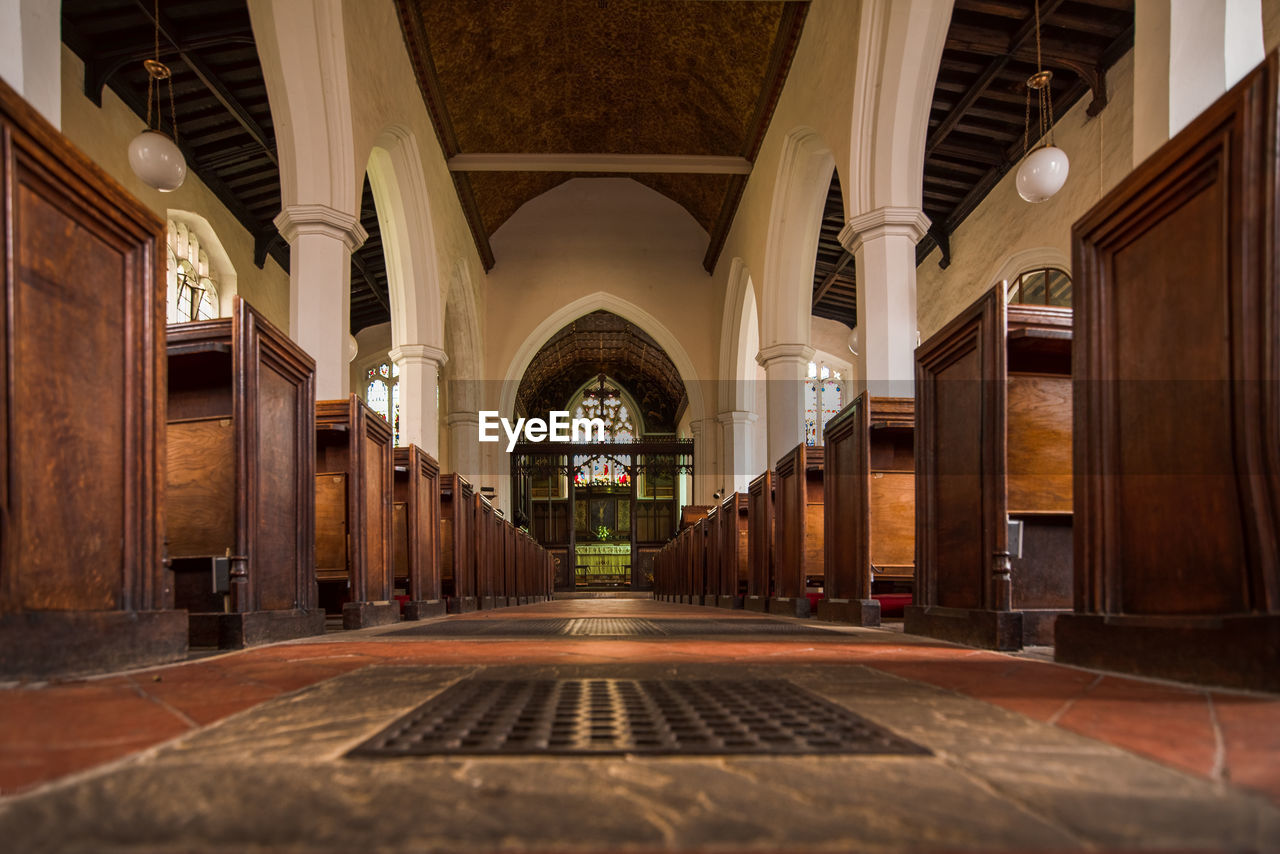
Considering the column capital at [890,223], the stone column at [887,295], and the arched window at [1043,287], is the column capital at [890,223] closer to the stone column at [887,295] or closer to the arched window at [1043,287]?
the stone column at [887,295]

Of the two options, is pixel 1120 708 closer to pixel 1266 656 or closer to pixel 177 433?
pixel 1266 656

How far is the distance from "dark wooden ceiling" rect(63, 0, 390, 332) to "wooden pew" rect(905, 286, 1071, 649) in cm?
760

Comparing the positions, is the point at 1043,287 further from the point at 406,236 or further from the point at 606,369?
the point at 606,369

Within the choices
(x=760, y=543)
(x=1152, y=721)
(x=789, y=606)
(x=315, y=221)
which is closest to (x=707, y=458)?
(x=760, y=543)

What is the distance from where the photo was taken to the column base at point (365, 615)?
4777 mm

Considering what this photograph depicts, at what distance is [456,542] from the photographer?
775 cm

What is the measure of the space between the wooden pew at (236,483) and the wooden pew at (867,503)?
255 centimetres

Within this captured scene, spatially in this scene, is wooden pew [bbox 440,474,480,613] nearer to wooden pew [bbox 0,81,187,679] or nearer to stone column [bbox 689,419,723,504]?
wooden pew [bbox 0,81,187,679]

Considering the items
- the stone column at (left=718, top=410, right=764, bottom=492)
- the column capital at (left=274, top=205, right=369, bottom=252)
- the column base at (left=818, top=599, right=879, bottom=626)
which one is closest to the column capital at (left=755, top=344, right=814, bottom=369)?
the stone column at (left=718, top=410, right=764, bottom=492)

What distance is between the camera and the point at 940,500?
351cm

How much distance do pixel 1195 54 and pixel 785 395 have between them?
6987mm

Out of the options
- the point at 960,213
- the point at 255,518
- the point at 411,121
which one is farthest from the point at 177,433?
the point at 960,213

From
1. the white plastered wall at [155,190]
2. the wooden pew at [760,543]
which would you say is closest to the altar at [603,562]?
the white plastered wall at [155,190]

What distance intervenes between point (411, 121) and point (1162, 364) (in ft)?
31.6
